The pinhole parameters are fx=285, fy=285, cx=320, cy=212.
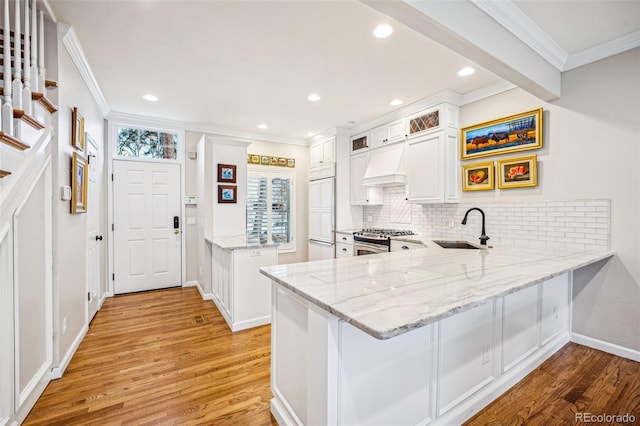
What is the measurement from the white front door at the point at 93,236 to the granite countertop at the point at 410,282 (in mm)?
2667

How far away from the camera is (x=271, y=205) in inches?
212

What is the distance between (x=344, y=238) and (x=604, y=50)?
350 cm

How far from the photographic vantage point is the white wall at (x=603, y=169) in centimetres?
232

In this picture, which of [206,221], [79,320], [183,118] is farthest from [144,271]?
[183,118]

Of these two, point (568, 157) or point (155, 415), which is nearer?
point (155, 415)

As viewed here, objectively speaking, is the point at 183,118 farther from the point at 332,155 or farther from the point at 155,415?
the point at 155,415

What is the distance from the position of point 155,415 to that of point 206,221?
99.5 inches

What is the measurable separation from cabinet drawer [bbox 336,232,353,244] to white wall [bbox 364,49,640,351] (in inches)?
94.4

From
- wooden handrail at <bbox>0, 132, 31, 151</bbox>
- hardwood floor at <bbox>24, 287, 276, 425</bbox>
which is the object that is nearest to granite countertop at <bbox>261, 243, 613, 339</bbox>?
hardwood floor at <bbox>24, 287, 276, 425</bbox>

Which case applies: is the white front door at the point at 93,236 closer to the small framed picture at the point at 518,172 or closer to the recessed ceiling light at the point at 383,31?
the recessed ceiling light at the point at 383,31

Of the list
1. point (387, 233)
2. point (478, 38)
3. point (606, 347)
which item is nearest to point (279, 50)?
point (478, 38)

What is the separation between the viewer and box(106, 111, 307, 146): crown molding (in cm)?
415

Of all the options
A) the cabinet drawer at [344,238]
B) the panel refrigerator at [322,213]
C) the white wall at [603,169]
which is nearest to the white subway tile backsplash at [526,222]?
the white wall at [603,169]

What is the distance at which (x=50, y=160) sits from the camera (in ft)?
6.93
